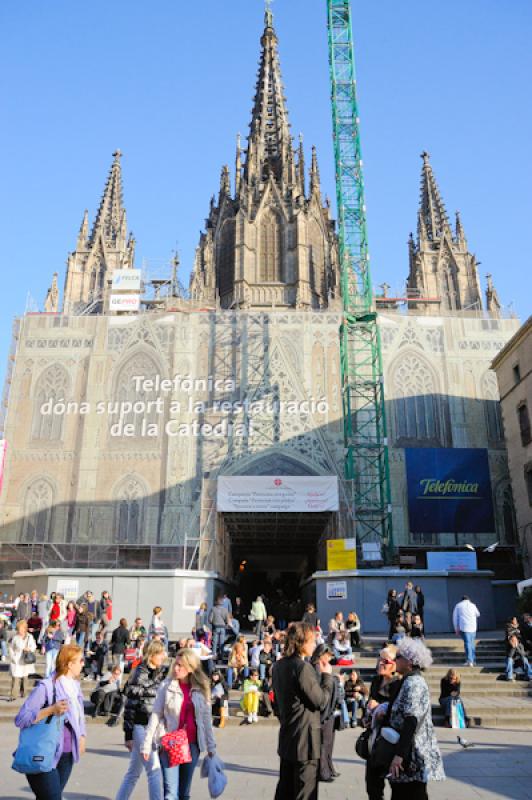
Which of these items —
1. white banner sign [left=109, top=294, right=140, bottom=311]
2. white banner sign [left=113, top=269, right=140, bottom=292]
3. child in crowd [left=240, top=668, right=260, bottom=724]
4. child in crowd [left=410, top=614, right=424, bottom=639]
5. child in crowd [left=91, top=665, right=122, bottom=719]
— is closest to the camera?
child in crowd [left=240, top=668, right=260, bottom=724]

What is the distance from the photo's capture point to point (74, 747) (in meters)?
4.59

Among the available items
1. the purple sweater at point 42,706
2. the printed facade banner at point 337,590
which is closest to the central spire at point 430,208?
the printed facade banner at point 337,590

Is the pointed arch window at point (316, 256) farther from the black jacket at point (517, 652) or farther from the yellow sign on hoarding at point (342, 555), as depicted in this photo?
the black jacket at point (517, 652)

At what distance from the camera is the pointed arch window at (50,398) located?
32.4 meters

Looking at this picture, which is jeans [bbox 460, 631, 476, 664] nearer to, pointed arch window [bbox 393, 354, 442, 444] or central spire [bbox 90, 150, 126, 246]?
pointed arch window [bbox 393, 354, 442, 444]

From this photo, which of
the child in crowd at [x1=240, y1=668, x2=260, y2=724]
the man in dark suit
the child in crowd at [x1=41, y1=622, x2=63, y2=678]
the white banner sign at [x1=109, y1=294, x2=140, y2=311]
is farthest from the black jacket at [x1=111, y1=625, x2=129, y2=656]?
the white banner sign at [x1=109, y1=294, x2=140, y2=311]

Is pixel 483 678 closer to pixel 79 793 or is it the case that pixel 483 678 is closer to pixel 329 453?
pixel 79 793

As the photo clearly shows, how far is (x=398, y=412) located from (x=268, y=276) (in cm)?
1776

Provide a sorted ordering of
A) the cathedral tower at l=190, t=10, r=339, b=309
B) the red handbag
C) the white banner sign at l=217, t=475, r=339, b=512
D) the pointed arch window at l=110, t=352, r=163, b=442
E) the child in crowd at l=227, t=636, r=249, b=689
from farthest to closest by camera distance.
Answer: the cathedral tower at l=190, t=10, r=339, b=309 < the pointed arch window at l=110, t=352, r=163, b=442 < the white banner sign at l=217, t=475, r=339, b=512 < the child in crowd at l=227, t=636, r=249, b=689 < the red handbag

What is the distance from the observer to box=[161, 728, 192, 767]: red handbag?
4703mm

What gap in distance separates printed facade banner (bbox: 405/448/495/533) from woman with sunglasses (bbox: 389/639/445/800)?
27.4 metres

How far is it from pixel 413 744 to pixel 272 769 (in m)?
4.07

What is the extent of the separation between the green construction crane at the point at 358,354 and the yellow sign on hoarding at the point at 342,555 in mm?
4272

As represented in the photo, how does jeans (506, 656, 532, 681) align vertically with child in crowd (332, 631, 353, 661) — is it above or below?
below
